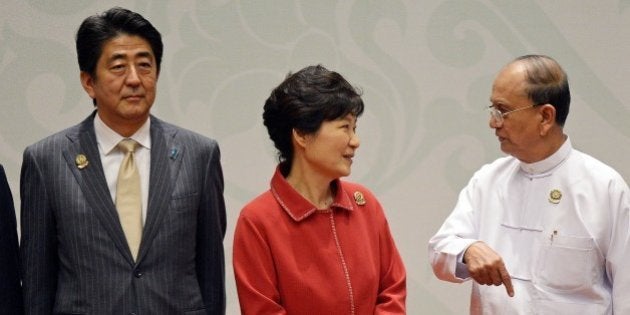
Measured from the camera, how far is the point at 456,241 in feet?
10.6

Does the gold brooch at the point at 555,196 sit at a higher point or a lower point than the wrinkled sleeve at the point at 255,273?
higher

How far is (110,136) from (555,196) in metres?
1.32

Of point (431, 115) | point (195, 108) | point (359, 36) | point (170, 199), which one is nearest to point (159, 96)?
point (195, 108)

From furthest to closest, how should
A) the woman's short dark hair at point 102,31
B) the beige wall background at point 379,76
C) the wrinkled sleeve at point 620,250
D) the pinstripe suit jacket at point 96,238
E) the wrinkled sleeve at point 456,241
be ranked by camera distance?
1. the beige wall background at point 379,76
2. the wrinkled sleeve at point 456,241
3. the wrinkled sleeve at point 620,250
4. the woman's short dark hair at point 102,31
5. the pinstripe suit jacket at point 96,238

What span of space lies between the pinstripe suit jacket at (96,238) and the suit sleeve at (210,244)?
1.0 inches

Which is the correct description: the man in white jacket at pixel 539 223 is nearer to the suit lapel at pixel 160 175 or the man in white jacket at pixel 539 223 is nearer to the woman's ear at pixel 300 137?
the woman's ear at pixel 300 137

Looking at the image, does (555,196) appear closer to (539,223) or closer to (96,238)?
(539,223)

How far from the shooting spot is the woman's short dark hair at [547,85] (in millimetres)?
3242

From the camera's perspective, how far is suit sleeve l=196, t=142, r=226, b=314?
2998mm

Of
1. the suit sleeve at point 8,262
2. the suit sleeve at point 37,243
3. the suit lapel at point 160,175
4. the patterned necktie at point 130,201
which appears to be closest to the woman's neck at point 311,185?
the suit lapel at point 160,175

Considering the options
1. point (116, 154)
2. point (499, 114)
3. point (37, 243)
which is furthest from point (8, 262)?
point (499, 114)

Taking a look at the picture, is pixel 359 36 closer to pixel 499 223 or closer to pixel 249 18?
pixel 249 18

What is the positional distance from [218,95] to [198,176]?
1.25 m

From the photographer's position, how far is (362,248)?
305cm
